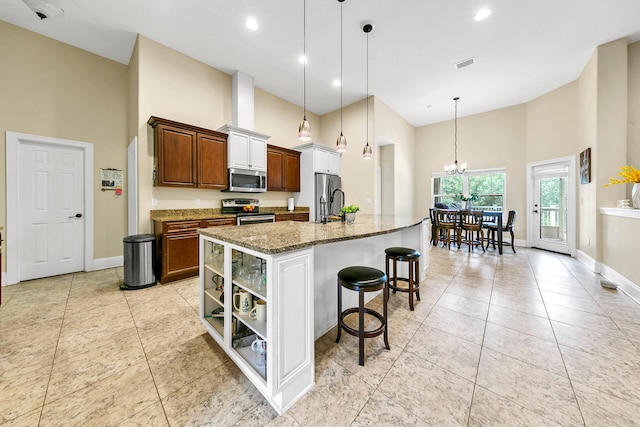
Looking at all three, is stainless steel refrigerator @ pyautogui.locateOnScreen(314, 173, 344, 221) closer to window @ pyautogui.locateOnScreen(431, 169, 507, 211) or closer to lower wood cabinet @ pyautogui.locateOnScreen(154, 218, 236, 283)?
lower wood cabinet @ pyautogui.locateOnScreen(154, 218, 236, 283)

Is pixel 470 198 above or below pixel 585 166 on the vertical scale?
below

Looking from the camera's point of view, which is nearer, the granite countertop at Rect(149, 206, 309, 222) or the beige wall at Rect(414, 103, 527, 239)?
the granite countertop at Rect(149, 206, 309, 222)

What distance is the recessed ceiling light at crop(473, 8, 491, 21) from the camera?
116 inches

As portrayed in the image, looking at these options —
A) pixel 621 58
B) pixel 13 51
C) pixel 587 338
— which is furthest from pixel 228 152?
pixel 621 58

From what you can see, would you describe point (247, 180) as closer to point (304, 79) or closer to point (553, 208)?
point (304, 79)

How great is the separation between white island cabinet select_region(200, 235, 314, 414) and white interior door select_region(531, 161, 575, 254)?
6.26m

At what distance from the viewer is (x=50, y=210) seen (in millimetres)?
3502

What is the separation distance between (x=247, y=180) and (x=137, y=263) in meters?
2.10

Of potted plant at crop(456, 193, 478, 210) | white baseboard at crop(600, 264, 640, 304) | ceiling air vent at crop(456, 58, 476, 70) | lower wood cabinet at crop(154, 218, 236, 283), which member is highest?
ceiling air vent at crop(456, 58, 476, 70)

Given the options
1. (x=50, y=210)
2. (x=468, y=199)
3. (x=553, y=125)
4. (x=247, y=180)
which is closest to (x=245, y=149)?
(x=247, y=180)

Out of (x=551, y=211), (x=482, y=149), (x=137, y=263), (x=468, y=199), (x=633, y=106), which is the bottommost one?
(x=137, y=263)

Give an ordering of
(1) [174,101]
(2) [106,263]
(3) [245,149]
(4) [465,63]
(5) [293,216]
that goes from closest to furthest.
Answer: (1) [174,101], (2) [106,263], (4) [465,63], (3) [245,149], (5) [293,216]

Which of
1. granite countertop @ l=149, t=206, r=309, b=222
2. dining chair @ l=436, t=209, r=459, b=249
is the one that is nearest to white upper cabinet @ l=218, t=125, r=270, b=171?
granite countertop @ l=149, t=206, r=309, b=222

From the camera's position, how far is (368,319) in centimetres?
228
